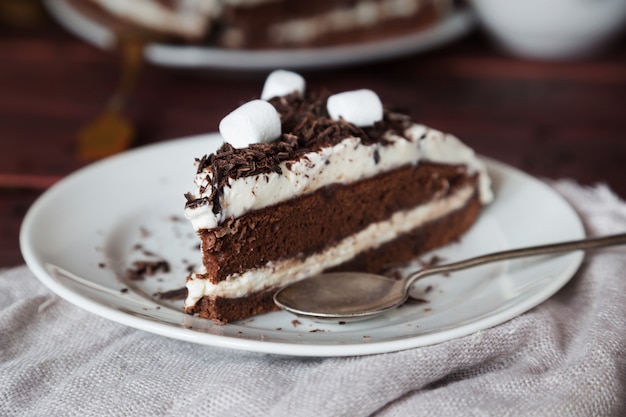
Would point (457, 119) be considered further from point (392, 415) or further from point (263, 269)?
point (392, 415)

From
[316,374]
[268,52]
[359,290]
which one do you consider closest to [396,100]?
[268,52]

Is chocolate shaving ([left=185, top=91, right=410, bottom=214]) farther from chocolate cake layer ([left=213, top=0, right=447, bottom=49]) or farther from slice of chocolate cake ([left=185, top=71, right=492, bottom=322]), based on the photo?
chocolate cake layer ([left=213, top=0, right=447, bottom=49])

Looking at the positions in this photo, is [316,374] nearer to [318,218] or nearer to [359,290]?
[359,290]

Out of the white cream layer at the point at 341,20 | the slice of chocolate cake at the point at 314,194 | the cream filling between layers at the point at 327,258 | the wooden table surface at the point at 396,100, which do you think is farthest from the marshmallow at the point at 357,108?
the white cream layer at the point at 341,20

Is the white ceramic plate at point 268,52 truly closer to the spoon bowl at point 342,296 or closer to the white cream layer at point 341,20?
the white cream layer at point 341,20

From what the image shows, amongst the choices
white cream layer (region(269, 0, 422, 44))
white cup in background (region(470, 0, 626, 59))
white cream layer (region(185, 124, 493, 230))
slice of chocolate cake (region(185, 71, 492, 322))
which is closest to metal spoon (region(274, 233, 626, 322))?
slice of chocolate cake (region(185, 71, 492, 322))

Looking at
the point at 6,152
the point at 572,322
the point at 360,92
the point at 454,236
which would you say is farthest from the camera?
the point at 6,152

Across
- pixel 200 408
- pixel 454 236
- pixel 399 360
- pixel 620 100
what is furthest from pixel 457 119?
pixel 200 408
